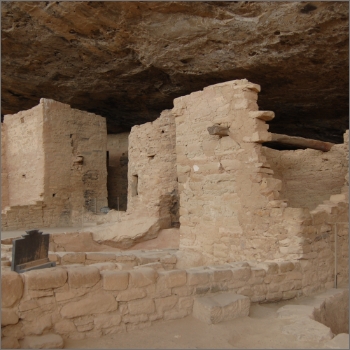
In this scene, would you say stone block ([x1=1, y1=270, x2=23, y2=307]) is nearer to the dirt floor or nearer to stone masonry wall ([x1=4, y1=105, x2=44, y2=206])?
the dirt floor

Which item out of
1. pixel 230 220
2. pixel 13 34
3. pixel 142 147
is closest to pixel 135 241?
pixel 142 147

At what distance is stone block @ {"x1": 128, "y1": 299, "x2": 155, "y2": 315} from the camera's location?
3.20 metres

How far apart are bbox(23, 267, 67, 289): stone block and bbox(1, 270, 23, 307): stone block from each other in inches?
2.4

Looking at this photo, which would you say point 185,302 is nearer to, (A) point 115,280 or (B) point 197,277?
(B) point 197,277

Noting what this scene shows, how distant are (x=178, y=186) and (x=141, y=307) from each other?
3.83 meters

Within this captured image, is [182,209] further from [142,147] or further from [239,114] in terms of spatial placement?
[142,147]

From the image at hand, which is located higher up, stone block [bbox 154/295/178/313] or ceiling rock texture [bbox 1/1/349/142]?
ceiling rock texture [bbox 1/1/349/142]

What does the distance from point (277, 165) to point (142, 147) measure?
2.98 metres

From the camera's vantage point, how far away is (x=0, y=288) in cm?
265

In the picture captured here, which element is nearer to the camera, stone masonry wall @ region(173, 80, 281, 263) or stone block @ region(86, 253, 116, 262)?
stone masonry wall @ region(173, 80, 281, 263)

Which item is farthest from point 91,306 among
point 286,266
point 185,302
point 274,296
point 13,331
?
point 286,266

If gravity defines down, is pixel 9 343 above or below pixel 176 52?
below

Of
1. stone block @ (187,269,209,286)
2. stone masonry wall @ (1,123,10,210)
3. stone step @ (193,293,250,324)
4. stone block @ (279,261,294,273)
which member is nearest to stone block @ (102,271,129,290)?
stone block @ (187,269,209,286)

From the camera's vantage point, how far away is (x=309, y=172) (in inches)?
268
